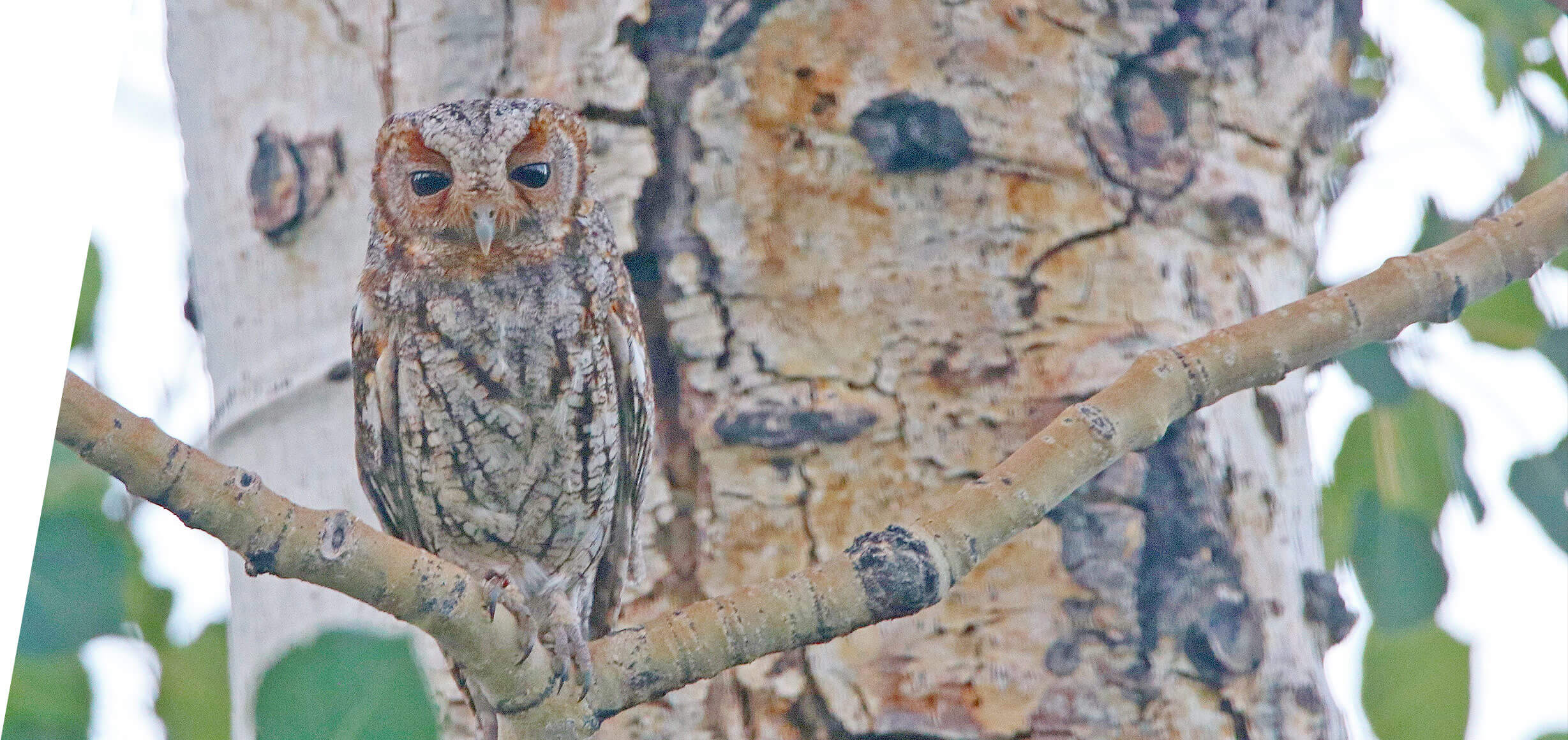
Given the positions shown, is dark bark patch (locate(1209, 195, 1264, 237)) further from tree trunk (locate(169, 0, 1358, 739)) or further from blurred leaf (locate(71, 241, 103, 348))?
blurred leaf (locate(71, 241, 103, 348))

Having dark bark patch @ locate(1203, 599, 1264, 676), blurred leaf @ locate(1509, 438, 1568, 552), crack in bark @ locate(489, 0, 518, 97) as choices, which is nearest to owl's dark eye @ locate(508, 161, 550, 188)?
crack in bark @ locate(489, 0, 518, 97)

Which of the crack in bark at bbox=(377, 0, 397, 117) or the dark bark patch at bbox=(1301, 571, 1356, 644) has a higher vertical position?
the crack in bark at bbox=(377, 0, 397, 117)

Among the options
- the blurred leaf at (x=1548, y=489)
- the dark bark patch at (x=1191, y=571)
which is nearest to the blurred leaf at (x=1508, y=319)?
the blurred leaf at (x=1548, y=489)

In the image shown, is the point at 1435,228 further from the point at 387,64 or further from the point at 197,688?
the point at 197,688

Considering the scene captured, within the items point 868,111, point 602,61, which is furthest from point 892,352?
point 602,61

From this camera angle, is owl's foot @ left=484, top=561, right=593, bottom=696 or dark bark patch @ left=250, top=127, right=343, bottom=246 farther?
dark bark patch @ left=250, top=127, right=343, bottom=246

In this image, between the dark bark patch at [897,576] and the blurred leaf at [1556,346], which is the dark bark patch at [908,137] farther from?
the blurred leaf at [1556,346]
